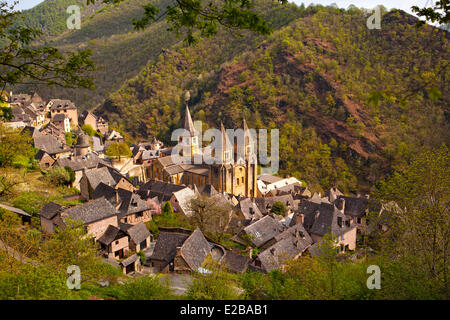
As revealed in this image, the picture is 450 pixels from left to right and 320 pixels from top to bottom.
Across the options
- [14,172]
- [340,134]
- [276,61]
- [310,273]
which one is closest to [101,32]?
[276,61]

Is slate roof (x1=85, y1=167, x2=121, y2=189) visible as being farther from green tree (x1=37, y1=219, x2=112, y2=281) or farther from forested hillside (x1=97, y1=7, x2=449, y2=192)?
forested hillside (x1=97, y1=7, x2=449, y2=192)

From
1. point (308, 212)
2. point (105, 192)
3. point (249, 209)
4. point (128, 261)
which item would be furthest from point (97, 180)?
point (308, 212)

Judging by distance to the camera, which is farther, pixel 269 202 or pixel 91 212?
pixel 269 202

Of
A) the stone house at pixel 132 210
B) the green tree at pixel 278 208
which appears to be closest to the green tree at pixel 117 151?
the stone house at pixel 132 210

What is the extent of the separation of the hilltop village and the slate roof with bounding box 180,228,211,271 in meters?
0.08

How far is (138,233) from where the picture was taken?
27.2 metres

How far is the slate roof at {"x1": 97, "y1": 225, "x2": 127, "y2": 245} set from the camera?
989 inches

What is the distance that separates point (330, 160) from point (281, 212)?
134ft

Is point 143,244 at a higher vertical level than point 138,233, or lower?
lower

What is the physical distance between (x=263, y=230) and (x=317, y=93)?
7033 centimetres

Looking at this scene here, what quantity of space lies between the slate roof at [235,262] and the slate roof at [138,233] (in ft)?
23.5

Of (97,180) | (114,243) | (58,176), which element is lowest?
(114,243)

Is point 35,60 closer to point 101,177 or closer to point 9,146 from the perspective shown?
point 9,146

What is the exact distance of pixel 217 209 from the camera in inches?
1289
